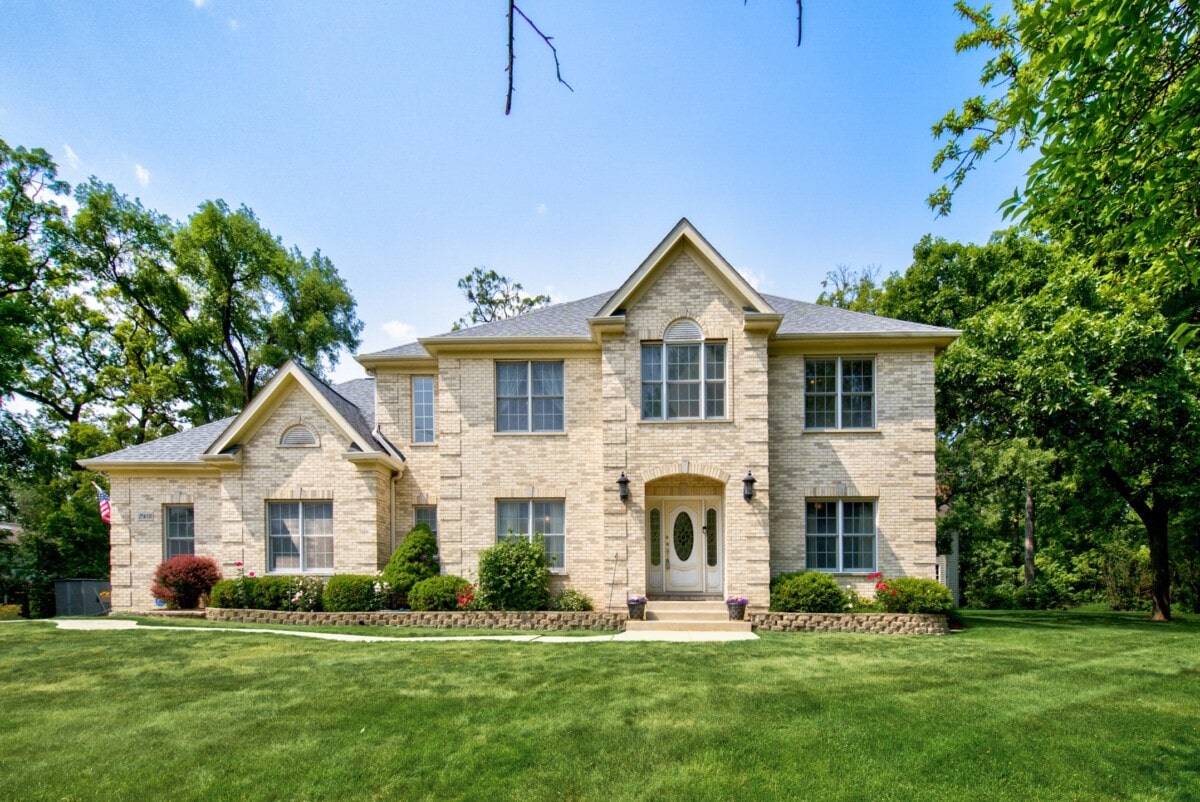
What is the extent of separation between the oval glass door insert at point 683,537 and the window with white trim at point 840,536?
8.96 ft

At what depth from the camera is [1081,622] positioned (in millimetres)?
15719

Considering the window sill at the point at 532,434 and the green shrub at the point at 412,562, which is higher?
the window sill at the point at 532,434

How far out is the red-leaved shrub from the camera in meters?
15.8

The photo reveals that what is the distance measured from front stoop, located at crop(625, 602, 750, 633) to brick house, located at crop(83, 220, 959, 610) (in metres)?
0.65

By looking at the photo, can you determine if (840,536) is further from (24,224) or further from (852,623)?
(24,224)

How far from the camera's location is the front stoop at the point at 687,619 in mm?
13258

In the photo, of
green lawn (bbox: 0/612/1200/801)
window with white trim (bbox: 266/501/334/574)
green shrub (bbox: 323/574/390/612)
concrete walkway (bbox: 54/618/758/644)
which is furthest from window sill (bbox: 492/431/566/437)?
green lawn (bbox: 0/612/1200/801)

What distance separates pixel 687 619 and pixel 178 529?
13824 mm

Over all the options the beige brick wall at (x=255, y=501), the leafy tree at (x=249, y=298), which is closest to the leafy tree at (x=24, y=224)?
the leafy tree at (x=249, y=298)

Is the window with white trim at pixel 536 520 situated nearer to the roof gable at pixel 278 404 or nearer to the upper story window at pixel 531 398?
the upper story window at pixel 531 398

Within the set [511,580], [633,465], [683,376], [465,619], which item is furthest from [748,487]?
[465,619]

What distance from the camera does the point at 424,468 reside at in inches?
655

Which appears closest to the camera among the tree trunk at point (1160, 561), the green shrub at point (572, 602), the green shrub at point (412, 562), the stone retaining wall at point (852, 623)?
the stone retaining wall at point (852, 623)

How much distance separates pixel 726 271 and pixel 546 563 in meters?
8.02
